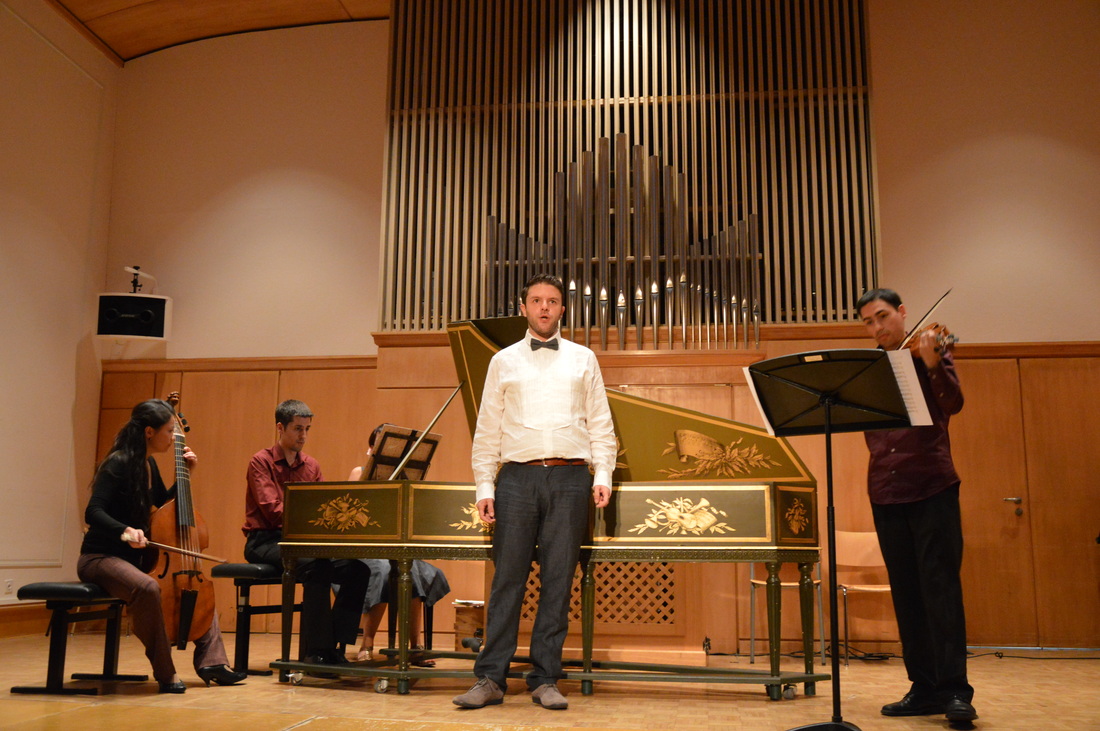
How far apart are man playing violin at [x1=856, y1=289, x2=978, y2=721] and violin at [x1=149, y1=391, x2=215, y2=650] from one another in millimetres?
2699

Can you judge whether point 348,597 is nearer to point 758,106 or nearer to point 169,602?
point 169,602

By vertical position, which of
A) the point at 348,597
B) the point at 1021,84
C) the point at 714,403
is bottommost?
the point at 348,597

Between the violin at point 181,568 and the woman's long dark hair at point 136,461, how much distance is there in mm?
90

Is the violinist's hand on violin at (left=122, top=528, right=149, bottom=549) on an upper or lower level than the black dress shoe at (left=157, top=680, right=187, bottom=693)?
upper

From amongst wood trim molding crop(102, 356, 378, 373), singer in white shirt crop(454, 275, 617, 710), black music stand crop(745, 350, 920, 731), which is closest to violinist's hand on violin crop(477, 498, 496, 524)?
singer in white shirt crop(454, 275, 617, 710)

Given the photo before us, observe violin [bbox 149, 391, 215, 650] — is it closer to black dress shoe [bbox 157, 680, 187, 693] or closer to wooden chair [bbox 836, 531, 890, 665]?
black dress shoe [bbox 157, 680, 187, 693]

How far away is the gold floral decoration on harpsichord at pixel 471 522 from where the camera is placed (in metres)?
3.77

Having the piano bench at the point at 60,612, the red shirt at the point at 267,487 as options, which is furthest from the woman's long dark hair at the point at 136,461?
the red shirt at the point at 267,487

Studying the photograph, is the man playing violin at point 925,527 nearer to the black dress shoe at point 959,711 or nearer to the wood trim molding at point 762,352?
the black dress shoe at point 959,711

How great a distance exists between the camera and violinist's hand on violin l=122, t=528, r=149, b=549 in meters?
3.62

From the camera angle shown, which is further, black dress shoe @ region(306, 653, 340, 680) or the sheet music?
black dress shoe @ region(306, 653, 340, 680)

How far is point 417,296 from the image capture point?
655 cm

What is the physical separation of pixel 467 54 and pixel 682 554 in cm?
474

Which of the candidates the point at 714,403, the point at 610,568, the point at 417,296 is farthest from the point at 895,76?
the point at 610,568
